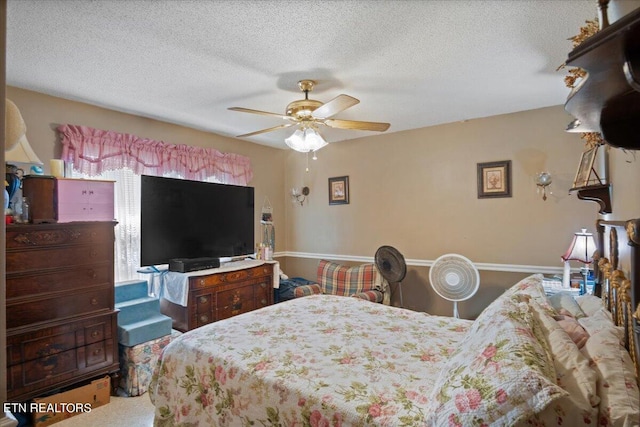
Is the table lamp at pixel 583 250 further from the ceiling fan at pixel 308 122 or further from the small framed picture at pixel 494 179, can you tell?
the ceiling fan at pixel 308 122

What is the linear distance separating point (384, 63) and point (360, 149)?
2.06 metres

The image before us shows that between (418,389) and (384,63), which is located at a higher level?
(384,63)

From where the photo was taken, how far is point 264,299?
3684 mm

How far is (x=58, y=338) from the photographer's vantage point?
7.12ft

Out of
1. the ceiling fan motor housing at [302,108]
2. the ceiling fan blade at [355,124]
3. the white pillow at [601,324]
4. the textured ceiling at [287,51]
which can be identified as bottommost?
the white pillow at [601,324]

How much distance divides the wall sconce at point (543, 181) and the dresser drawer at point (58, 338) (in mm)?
3813

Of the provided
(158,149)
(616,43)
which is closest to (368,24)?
(616,43)

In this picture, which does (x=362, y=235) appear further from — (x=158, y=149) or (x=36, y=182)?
(x=36, y=182)

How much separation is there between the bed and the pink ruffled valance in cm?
198

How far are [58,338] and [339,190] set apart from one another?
3.16m

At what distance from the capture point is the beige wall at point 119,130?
251 centimetres

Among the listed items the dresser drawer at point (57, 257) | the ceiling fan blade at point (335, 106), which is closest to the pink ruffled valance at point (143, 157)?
the dresser drawer at point (57, 257)

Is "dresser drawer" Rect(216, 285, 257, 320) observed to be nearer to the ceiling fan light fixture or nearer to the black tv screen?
the black tv screen

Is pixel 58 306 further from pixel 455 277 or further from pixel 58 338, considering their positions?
pixel 455 277
